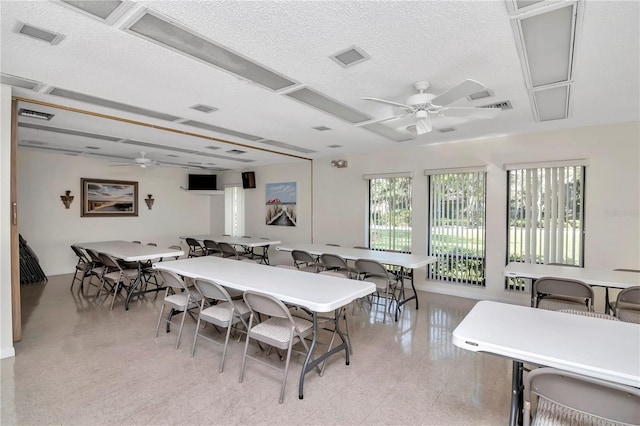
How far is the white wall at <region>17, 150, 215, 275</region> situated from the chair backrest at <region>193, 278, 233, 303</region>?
6.02 m

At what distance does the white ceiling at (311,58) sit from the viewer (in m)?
1.86

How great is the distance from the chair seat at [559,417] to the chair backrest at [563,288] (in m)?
1.87

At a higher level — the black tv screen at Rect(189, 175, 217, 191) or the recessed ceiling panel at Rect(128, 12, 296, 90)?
the recessed ceiling panel at Rect(128, 12, 296, 90)

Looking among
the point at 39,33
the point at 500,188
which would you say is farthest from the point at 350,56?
the point at 500,188

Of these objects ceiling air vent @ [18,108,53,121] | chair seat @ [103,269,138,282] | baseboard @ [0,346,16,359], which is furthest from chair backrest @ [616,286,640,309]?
ceiling air vent @ [18,108,53,121]

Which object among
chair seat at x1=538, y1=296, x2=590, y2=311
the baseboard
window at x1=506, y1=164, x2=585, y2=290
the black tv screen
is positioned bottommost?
the baseboard

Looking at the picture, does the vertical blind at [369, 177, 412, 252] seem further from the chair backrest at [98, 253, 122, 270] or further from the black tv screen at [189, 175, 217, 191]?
the black tv screen at [189, 175, 217, 191]

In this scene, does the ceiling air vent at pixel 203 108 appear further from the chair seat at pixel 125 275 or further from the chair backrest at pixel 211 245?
the chair backrest at pixel 211 245

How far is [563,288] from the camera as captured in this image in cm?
311

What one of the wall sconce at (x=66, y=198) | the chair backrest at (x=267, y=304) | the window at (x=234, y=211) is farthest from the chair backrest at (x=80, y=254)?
the chair backrest at (x=267, y=304)

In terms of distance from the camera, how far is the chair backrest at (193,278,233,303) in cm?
275

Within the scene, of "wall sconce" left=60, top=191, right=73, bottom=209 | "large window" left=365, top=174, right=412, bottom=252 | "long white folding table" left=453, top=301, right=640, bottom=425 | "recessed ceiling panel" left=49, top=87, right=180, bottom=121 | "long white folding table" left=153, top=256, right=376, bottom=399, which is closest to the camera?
"long white folding table" left=453, top=301, right=640, bottom=425

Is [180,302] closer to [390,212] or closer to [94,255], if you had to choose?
[94,255]

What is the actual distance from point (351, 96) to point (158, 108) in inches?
88.2
